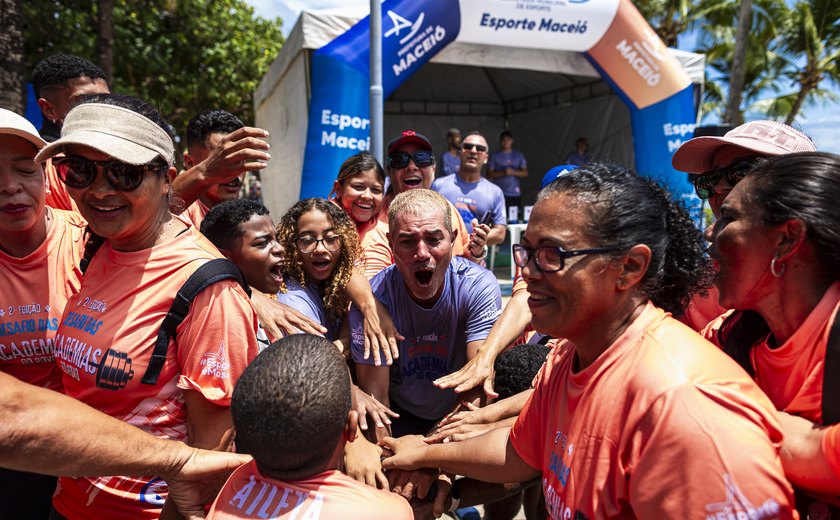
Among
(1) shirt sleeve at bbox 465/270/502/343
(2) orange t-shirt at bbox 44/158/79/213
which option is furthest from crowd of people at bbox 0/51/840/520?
(2) orange t-shirt at bbox 44/158/79/213

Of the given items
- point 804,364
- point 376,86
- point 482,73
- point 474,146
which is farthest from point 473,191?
point 482,73

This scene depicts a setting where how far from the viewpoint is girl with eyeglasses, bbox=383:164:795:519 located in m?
1.23

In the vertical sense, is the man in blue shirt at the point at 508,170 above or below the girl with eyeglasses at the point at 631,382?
above

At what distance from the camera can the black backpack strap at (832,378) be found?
138 cm

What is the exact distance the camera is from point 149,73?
559 inches

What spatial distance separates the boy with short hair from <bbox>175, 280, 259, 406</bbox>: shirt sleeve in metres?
0.23

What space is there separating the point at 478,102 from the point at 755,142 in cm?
1651

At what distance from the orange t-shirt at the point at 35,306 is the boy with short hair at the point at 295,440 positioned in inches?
43.5

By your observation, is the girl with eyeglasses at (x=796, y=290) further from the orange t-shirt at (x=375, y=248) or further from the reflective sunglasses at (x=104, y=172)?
the orange t-shirt at (x=375, y=248)

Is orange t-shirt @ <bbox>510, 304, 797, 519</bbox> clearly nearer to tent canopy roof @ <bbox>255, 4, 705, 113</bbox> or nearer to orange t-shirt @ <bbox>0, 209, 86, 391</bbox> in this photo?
orange t-shirt @ <bbox>0, 209, 86, 391</bbox>

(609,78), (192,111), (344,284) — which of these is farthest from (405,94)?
(344,284)

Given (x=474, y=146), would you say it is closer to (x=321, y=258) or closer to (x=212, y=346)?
(x=321, y=258)

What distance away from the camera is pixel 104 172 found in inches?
73.6

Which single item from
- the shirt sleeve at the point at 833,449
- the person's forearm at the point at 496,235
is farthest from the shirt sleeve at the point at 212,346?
the person's forearm at the point at 496,235
